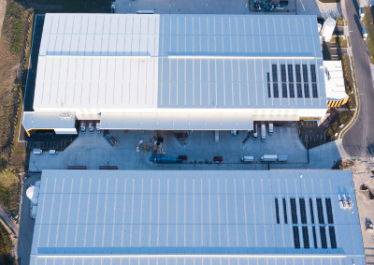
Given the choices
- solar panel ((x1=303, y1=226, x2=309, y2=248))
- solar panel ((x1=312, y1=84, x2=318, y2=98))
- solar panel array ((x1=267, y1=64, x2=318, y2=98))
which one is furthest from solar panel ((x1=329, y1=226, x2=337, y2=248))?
solar panel array ((x1=267, y1=64, x2=318, y2=98))

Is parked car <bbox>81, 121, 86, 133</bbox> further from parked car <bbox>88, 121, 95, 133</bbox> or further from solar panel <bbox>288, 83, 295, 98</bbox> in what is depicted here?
solar panel <bbox>288, 83, 295, 98</bbox>

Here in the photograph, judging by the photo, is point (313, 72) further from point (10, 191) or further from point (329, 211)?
point (10, 191)

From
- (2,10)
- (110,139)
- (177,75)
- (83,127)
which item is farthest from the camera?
(2,10)

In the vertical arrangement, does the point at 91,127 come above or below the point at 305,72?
below

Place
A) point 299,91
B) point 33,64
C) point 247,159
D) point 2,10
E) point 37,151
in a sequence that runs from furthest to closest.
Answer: point 2,10
point 33,64
point 37,151
point 247,159
point 299,91

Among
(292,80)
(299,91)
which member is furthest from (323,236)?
(292,80)

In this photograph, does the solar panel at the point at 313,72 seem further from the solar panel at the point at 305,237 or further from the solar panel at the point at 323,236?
the solar panel at the point at 305,237

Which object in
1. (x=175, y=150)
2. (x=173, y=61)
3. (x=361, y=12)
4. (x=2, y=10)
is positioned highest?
(x=2, y=10)

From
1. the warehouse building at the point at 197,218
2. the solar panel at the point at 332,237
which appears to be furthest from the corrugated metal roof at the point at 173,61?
the solar panel at the point at 332,237
